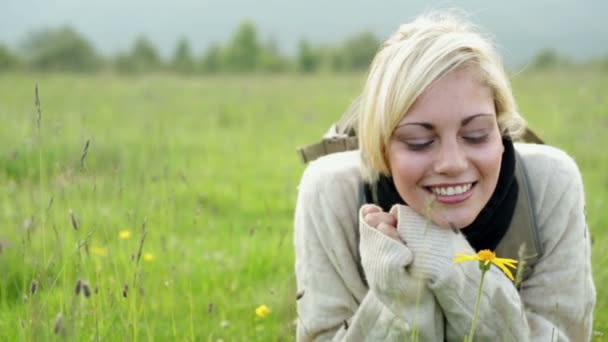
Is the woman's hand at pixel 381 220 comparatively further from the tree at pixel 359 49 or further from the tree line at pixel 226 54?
the tree at pixel 359 49

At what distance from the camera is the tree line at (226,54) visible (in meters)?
42.8

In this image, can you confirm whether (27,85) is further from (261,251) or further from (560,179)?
(560,179)

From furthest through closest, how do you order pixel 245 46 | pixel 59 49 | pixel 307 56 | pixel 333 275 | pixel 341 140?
1. pixel 245 46
2. pixel 307 56
3. pixel 59 49
4. pixel 341 140
5. pixel 333 275

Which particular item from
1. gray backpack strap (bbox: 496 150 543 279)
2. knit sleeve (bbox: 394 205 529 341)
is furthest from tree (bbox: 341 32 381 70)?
knit sleeve (bbox: 394 205 529 341)

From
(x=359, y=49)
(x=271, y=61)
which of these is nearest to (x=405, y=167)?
(x=359, y=49)

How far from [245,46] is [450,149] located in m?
57.9

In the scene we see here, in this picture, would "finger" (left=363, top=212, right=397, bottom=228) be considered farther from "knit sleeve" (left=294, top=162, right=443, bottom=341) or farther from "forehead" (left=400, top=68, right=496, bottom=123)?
"forehead" (left=400, top=68, right=496, bottom=123)

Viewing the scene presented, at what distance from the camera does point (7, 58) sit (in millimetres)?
40031

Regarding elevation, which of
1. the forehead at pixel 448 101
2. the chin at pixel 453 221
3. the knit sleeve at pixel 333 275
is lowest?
the knit sleeve at pixel 333 275

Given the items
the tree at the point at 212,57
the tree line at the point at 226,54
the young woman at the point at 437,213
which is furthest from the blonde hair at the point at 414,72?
the tree at the point at 212,57

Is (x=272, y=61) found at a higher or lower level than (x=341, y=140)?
lower

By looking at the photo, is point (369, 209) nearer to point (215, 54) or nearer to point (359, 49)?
point (359, 49)

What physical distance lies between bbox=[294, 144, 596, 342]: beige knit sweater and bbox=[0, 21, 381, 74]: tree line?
37.1 m

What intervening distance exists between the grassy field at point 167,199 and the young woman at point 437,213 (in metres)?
0.45
